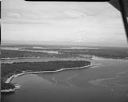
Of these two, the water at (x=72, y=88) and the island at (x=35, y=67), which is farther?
the island at (x=35, y=67)

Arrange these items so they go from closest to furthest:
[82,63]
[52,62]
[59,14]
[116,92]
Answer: [116,92] → [52,62] → [82,63] → [59,14]

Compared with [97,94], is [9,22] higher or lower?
higher

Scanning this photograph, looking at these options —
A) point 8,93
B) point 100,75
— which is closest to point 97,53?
point 100,75

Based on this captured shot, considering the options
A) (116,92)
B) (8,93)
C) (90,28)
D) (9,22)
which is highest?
(9,22)

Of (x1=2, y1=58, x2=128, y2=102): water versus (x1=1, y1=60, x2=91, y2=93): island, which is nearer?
(x1=2, y1=58, x2=128, y2=102): water

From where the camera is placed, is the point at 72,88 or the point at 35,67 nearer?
the point at 72,88

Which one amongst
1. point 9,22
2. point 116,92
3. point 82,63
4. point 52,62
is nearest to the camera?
point 116,92

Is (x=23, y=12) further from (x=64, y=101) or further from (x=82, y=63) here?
(x=64, y=101)

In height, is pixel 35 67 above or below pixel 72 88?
above
